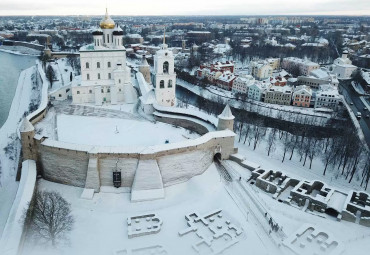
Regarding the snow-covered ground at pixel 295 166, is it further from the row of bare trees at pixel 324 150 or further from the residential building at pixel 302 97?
the residential building at pixel 302 97

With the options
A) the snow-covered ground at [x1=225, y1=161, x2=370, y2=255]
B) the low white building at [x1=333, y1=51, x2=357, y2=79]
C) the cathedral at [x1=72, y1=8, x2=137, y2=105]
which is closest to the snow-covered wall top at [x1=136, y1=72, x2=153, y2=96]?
the cathedral at [x1=72, y1=8, x2=137, y2=105]

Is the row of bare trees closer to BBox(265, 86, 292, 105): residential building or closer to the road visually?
the road

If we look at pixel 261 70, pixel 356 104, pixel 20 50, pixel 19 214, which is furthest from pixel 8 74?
pixel 356 104

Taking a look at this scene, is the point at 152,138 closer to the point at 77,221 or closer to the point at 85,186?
the point at 85,186

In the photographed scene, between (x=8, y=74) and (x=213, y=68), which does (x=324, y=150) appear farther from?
(x=8, y=74)

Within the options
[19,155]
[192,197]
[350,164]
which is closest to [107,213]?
[192,197]

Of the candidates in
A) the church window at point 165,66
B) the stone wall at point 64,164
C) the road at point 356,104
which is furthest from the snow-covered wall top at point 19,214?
the road at point 356,104

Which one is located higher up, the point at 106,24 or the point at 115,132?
the point at 106,24
